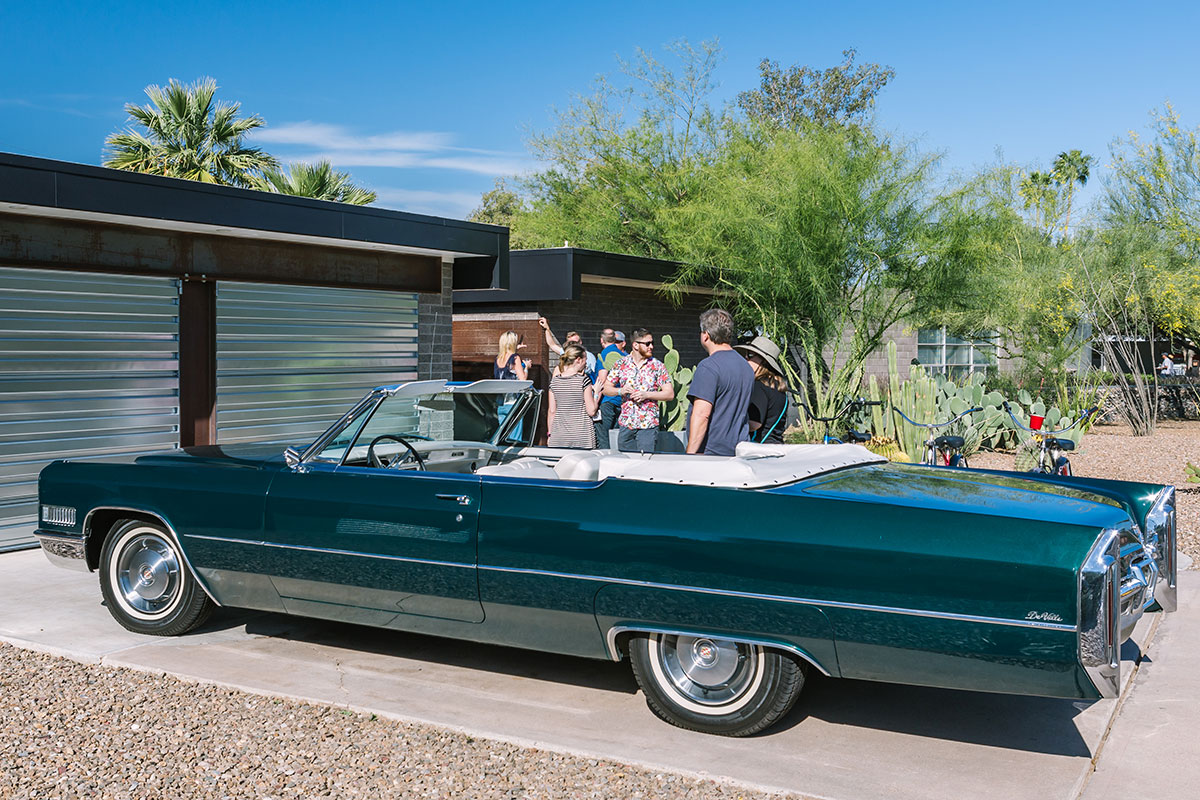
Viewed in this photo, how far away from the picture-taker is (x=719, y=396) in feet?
20.4

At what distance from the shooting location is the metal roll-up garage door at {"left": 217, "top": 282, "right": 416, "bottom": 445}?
9742mm

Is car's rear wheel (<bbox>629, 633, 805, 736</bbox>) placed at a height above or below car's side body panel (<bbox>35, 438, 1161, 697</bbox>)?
below

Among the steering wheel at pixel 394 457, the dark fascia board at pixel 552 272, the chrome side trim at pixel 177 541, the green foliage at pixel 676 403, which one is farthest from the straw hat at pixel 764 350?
the green foliage at pixel 676 403

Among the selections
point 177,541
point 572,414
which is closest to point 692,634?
point 177,541

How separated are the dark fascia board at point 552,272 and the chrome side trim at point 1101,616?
31.9 ft

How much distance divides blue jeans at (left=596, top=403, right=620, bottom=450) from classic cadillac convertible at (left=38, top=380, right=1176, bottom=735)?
4986 mm

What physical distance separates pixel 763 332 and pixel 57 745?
12865mm

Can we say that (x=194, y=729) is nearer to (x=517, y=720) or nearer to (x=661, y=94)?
(x=517, y=720)

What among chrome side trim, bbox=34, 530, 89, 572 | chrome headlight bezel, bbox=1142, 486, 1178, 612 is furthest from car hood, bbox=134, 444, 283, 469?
chrome headlight bezel, bbox=1142, 486, 1178, 612

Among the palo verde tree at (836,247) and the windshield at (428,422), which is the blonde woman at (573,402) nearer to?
the windshield at (428,422)

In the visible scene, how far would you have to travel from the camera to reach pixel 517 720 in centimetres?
448

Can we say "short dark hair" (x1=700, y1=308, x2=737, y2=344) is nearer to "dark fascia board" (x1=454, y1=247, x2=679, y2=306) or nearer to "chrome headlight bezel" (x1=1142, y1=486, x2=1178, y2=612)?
"chrome headlight bezel" (x1=1142, y1=486, x2=1178, y2=612)

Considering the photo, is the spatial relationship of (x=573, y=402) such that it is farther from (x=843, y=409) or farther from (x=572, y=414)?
(x=843, y=409)

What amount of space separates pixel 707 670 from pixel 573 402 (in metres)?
5.72
